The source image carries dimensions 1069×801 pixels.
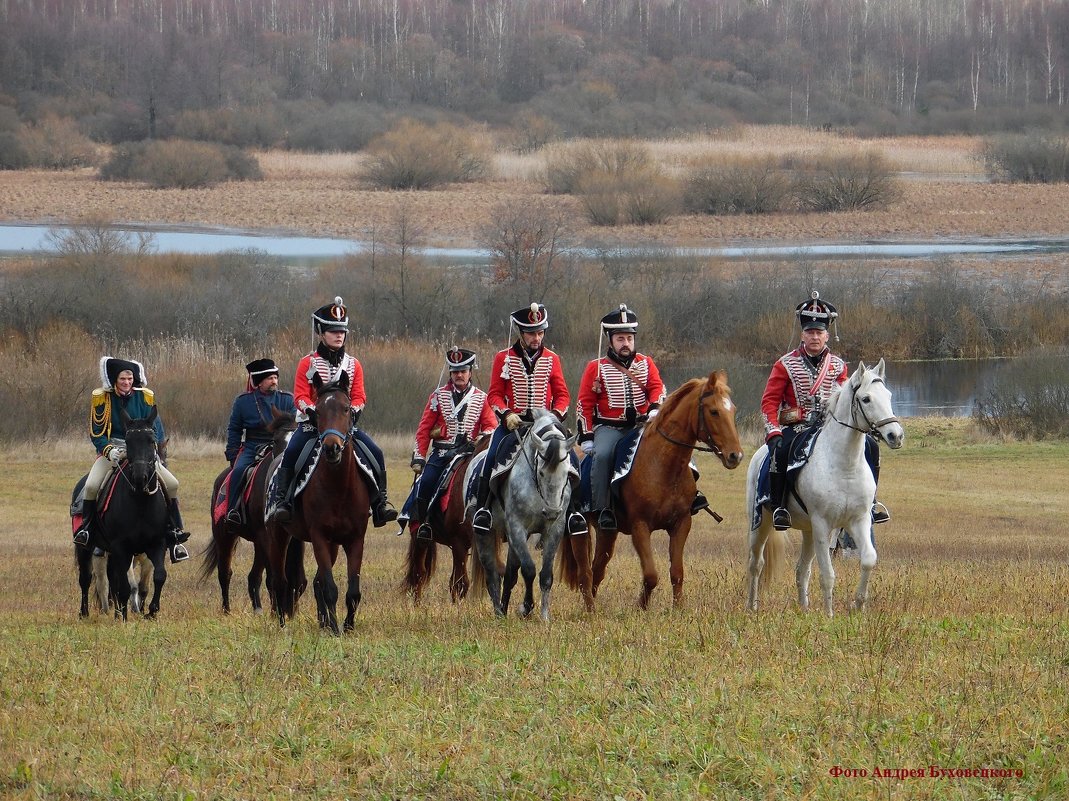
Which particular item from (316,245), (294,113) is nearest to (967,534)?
(316,245)

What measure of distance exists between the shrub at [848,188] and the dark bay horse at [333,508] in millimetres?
61570

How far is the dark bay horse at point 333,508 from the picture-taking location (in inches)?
496

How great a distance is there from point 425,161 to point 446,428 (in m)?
66.1

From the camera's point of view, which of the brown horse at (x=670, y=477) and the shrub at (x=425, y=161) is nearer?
the brown horse at (x=670, y=477)

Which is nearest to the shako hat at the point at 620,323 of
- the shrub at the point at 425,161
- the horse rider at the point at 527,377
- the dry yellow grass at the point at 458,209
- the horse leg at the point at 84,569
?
the horse rider at the point at 527,377

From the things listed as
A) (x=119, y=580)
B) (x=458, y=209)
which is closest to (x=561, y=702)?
(x=119, y=580)

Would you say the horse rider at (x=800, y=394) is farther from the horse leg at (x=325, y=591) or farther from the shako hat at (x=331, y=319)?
the horse leg at (x=325, y=591)

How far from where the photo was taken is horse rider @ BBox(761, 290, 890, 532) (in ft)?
46.5

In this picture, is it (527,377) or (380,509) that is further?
(527,377)

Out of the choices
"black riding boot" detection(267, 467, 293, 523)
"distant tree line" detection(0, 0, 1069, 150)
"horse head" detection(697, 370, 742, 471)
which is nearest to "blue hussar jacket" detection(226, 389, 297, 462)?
"black riding boot" detection(267, 467, 293, 523)

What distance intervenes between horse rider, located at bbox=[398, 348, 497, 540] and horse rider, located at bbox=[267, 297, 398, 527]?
183cm

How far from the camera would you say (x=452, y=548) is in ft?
50.7

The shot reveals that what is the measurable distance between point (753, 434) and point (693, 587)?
24.2 metres

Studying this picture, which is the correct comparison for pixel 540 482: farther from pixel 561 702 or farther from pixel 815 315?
pixel 561 702
